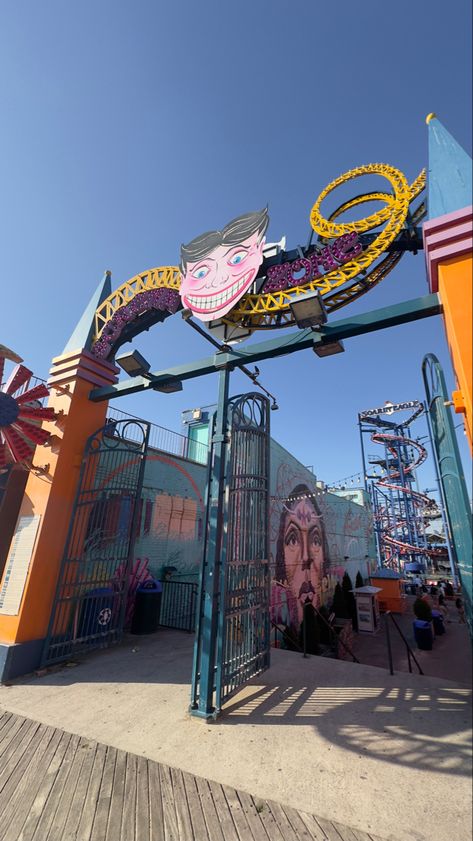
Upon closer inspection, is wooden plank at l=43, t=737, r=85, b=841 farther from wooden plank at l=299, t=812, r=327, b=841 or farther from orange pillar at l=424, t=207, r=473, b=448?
orange pillar at l=424, t=207, r=473, b=448

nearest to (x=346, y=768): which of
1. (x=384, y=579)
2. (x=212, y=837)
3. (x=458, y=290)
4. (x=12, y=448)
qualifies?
(x=212, y=837)

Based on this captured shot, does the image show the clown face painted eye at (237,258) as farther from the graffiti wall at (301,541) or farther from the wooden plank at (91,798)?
the graffiti wall at (301,541)

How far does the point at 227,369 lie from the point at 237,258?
5.63 feet

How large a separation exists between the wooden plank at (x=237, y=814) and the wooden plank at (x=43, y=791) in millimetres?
1415

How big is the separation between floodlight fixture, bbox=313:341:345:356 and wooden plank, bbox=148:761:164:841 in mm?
4825

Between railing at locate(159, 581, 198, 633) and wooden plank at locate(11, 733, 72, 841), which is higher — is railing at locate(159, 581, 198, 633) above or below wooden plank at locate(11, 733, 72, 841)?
above

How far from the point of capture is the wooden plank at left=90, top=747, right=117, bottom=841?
8.41 feet

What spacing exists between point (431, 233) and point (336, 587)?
16.9 meters

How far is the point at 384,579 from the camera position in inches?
585

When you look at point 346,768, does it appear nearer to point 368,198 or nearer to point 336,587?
point 368,198

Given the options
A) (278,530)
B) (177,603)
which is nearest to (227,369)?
(177,603)

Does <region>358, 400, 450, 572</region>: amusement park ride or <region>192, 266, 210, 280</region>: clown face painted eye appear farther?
<region>358, 400, 450, 572</region>: amusement park ride

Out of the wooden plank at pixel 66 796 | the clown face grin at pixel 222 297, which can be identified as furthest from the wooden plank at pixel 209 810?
the clown face grin at pixel 222 297

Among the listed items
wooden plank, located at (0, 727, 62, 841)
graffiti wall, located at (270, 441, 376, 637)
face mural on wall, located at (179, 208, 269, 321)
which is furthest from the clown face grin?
graffiti wall, located at (270, 441, 376, 637)
